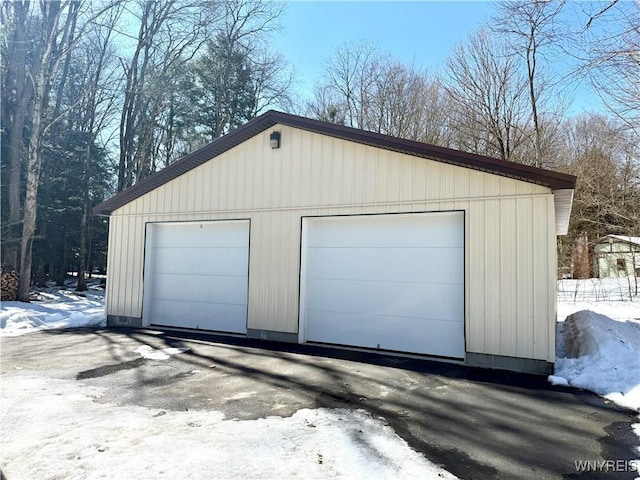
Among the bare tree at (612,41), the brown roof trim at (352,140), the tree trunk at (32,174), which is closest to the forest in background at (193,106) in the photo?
the tree trunk at (32,174)

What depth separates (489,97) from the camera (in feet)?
54.9

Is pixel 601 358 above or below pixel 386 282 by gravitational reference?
below

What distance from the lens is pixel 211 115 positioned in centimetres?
1969

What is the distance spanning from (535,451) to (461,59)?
17067 mm

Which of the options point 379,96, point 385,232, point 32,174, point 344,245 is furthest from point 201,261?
point 379,96

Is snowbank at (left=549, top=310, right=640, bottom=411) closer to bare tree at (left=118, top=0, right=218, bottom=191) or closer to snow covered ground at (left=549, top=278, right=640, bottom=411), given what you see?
snow covered ground at (left=549, top=278, right=640, bottom=411)

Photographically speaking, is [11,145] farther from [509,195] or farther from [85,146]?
[509,195]

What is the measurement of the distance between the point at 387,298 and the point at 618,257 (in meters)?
17.3

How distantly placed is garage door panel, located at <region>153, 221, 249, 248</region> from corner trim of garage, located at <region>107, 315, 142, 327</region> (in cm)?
164

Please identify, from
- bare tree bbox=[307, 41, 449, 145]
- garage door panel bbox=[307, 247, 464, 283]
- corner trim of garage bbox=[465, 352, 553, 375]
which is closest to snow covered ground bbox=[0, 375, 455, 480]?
corner trim of garage bbox=[465, 352, 553, 375]

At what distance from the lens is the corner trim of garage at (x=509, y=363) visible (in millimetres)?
5457

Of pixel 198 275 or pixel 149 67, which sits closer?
pixel 198 275

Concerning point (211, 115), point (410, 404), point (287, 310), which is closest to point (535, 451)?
point (410, 404)

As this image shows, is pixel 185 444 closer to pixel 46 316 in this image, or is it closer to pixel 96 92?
pixel 46 316
